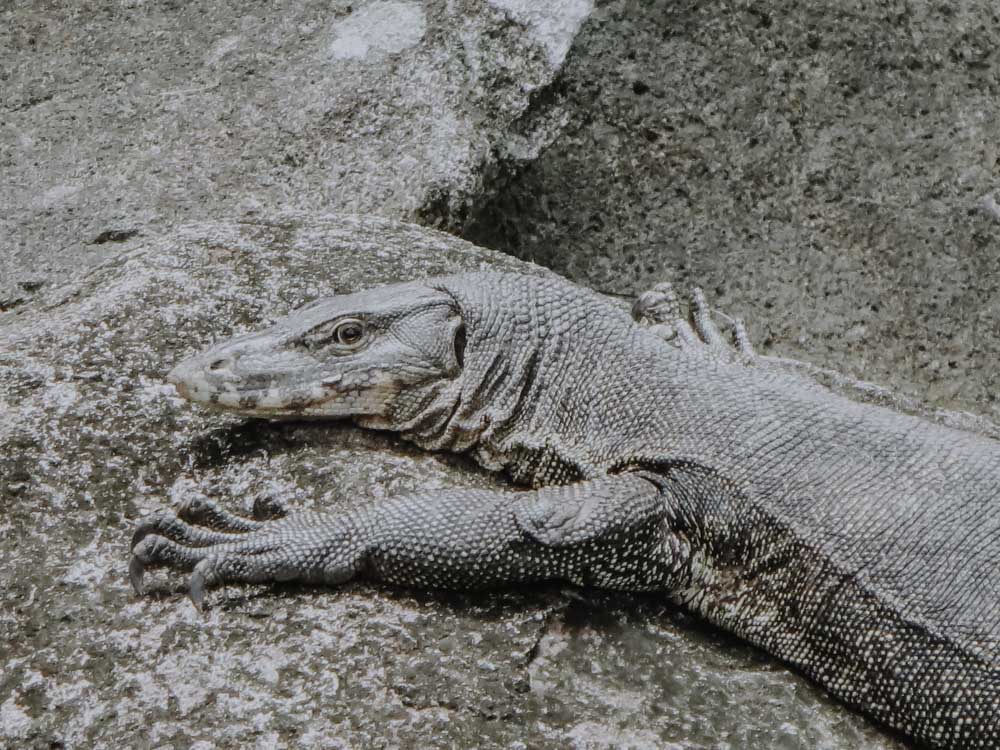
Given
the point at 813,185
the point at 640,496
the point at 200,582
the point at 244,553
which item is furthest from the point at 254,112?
the point at 640,496

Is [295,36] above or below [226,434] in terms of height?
above

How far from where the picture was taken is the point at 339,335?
199 inches

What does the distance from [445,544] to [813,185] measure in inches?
152

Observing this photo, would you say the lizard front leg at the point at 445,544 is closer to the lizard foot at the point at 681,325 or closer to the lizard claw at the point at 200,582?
the lizard claw at the point at 200,582

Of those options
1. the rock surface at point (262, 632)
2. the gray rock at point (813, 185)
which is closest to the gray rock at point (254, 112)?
the gray rock at point (813, 185)

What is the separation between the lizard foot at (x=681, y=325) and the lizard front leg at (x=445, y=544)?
1.55m

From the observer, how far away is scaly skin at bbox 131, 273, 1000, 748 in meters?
4.39

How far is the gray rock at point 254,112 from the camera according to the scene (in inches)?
268

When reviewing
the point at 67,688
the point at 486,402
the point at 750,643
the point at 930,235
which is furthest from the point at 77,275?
the point at 930,235

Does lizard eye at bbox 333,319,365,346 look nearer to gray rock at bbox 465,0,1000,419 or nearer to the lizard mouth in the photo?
the lizard mouth

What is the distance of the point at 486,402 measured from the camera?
16.6 feet

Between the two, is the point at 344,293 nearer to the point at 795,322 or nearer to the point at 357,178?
the point at 357,178

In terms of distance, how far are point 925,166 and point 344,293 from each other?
3546 millimetres

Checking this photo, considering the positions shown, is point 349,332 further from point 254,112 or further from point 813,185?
point 813,185
